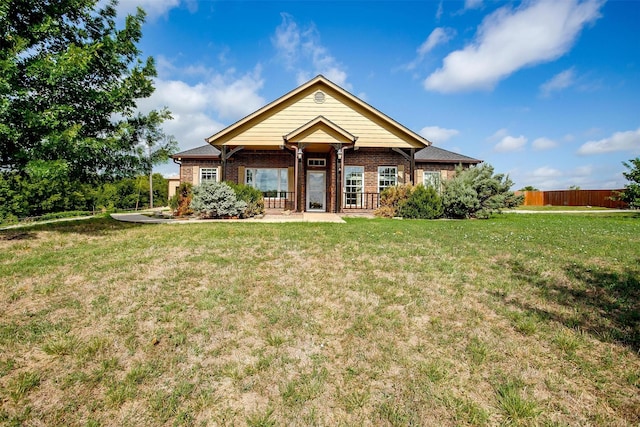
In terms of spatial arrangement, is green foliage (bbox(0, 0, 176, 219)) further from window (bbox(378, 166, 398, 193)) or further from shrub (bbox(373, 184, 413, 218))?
window (bbox(378, 166, 398, 193))

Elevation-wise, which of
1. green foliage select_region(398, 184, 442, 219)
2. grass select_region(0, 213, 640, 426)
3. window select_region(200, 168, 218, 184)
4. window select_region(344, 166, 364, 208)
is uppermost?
window select_region(200, 168, 218, 184)

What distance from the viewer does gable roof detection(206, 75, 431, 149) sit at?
51.7ft

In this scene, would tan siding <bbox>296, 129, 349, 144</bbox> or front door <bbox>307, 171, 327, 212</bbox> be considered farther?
front door <bbox>307, 171, 327, 212</bbox>

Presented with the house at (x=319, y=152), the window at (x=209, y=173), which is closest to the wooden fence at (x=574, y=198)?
the house at (x=319, y=152)

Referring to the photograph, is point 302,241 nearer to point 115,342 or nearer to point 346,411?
point 115,342

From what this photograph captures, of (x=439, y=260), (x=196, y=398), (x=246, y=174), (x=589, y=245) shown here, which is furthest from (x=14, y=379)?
(x=246, y=174)

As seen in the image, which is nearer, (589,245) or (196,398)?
(196,398)

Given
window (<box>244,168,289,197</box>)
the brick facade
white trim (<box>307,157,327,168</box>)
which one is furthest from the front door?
window (<box>244,168,289,197</box>)

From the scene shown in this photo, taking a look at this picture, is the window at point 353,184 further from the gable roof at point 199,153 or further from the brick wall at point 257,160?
the gable roof at point 199,153

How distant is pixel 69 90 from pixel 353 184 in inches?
480

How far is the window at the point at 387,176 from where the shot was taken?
16891 mm

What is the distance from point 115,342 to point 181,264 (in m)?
2.19

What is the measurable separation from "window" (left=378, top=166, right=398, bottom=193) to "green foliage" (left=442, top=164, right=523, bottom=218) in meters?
3.54

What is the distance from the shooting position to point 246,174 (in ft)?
56.3
